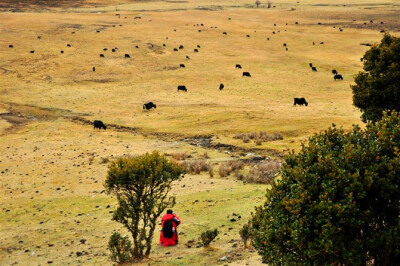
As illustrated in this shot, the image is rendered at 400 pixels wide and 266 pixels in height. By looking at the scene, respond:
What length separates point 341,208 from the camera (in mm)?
10023

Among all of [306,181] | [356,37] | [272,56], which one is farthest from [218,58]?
[306,181]

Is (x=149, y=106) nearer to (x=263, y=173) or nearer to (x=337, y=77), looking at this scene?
(x=263, y=173)

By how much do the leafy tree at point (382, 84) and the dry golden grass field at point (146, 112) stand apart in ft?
24.7

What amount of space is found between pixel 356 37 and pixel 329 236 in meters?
109

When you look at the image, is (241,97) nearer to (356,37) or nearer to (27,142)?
(27,142)

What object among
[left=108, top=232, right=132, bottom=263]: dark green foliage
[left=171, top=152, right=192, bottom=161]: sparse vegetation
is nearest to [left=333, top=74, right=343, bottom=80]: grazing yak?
[left=171, top=152, right=192, bottom=161]: sparse vegetation

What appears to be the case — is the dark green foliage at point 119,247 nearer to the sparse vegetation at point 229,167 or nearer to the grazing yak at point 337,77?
the sparse vegetation at point 229,167

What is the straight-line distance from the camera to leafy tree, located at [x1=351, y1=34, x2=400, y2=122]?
87.4 feet

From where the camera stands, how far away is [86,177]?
2995cm

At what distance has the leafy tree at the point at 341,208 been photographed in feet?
33.5

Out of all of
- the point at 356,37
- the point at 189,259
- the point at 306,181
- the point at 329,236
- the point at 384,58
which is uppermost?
the point at 356,37

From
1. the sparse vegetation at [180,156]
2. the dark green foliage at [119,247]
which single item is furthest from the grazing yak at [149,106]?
the dark green foliage at [119,247]

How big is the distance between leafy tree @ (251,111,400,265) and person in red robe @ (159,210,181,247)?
760 centimetres

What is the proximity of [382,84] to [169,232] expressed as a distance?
14.8 meters
